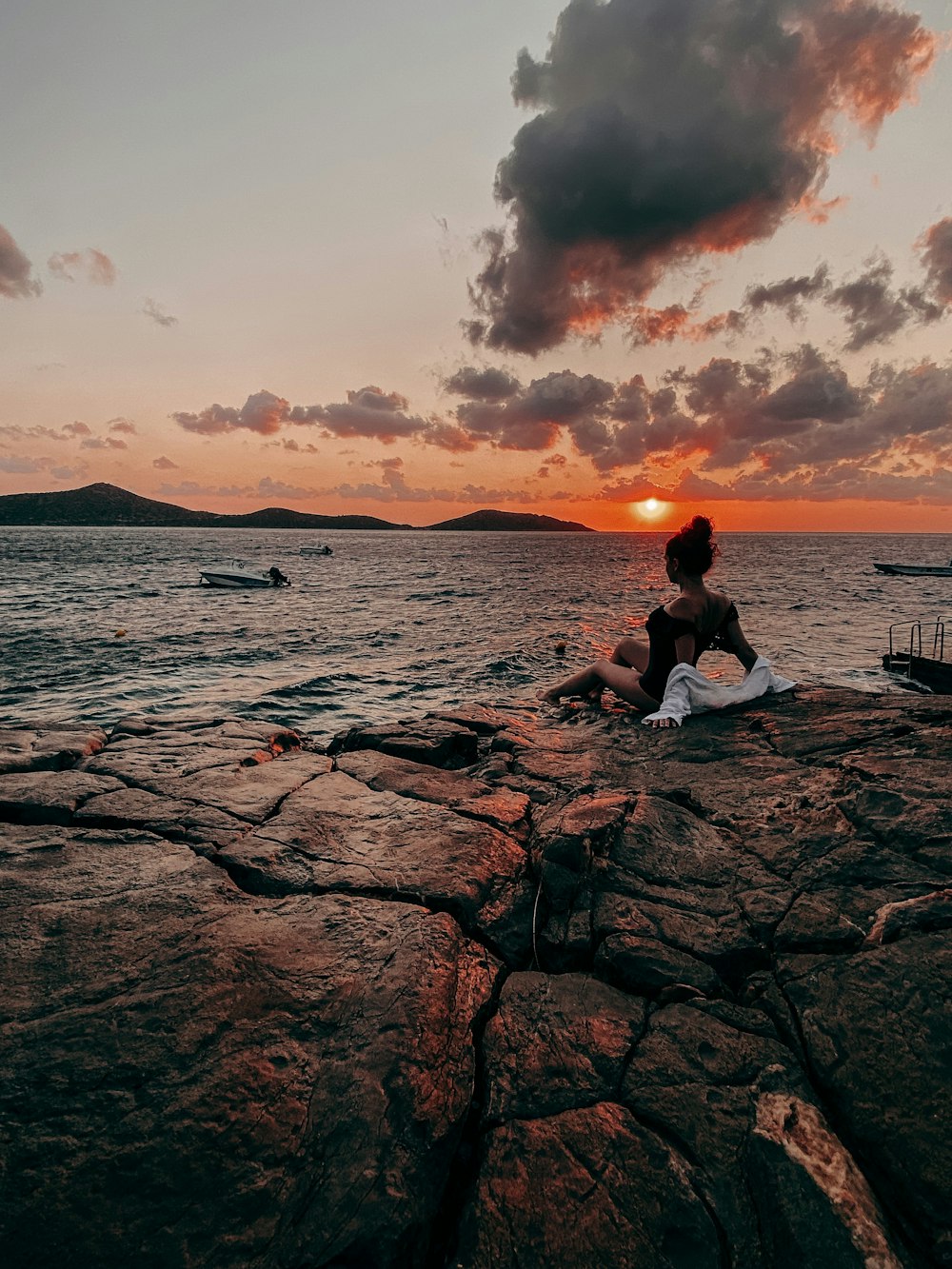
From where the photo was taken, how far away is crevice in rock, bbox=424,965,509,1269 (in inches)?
66.1

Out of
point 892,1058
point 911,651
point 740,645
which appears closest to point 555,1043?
point 892,1058

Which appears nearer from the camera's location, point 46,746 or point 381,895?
point 381,895

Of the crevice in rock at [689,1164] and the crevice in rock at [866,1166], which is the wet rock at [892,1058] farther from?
the crevice in rock at [689,1164]

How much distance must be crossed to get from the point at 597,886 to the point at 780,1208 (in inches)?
65.3

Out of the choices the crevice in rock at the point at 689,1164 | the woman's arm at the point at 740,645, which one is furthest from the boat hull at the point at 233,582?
the crevice in rock at the point at 689,1164

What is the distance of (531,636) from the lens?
1980cm

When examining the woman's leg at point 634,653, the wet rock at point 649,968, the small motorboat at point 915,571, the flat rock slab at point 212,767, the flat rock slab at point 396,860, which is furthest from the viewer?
the small motorboat at point 915,571

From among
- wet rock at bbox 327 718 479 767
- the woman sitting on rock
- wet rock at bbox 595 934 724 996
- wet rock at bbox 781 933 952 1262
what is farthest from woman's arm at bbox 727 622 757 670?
wet rock at bbox 595 934 724 996

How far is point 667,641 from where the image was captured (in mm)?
6426

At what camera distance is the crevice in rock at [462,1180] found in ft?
5.50

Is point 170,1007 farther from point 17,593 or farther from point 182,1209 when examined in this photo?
point 17,593

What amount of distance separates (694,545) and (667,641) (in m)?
1.11

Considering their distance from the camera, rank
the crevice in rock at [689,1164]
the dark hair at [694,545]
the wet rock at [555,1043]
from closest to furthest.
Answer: the crevice in rock at [689,1164] < the wet rock at [555,1043] < the dark hair at [694,545]

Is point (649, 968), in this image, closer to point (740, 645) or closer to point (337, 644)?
point (740, 645)
